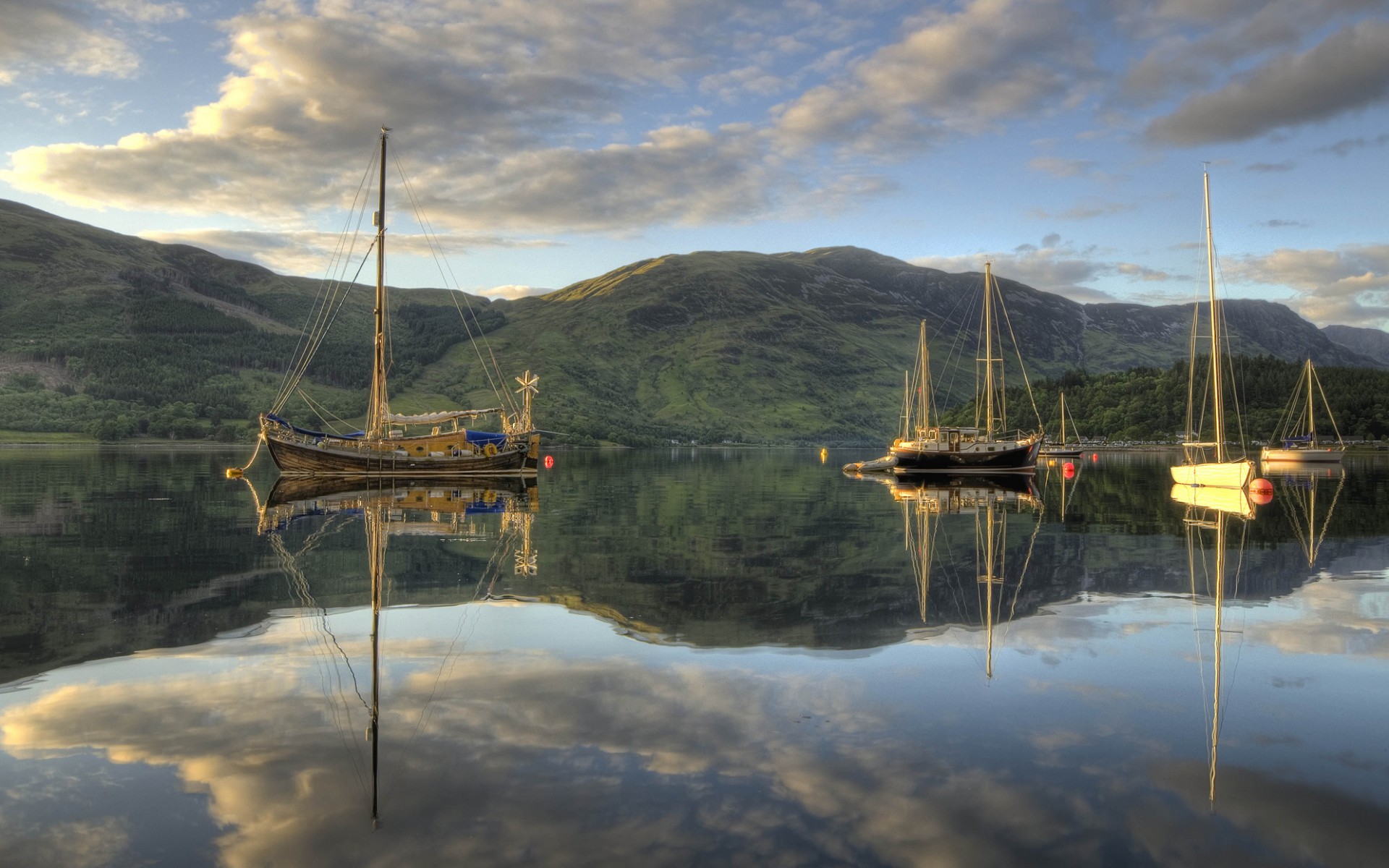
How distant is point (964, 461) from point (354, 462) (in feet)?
167

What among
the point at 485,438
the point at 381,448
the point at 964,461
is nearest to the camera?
the point at 381,448

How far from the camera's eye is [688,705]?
11.0 metres

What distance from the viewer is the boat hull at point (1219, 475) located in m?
50.8

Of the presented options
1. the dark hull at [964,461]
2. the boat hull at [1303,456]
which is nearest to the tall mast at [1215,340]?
the dark hull at [964,461]

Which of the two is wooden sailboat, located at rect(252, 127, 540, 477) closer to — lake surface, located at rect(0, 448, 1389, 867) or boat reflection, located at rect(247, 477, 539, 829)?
boat reflection, located at rect(247, 477, 539, 829)

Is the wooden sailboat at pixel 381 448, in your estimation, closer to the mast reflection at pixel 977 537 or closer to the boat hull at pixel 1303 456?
the mast reflection at pixel 977 537

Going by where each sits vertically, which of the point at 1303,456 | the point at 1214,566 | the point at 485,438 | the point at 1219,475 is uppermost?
the point at 485,438

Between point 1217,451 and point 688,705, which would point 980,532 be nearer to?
point 688,705

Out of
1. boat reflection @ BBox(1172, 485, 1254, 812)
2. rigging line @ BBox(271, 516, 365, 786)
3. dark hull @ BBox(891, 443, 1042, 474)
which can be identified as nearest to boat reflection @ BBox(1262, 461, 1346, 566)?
boat reflection @ BBox(1172, 485, 1254, 812)

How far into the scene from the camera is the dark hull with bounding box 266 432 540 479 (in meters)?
70.2

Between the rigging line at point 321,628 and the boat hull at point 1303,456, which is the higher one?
the rigging line at point 321,628

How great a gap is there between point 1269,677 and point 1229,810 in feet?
19.2

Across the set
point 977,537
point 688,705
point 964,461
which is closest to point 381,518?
point 977,537

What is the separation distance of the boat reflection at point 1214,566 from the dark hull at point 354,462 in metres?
50.7
